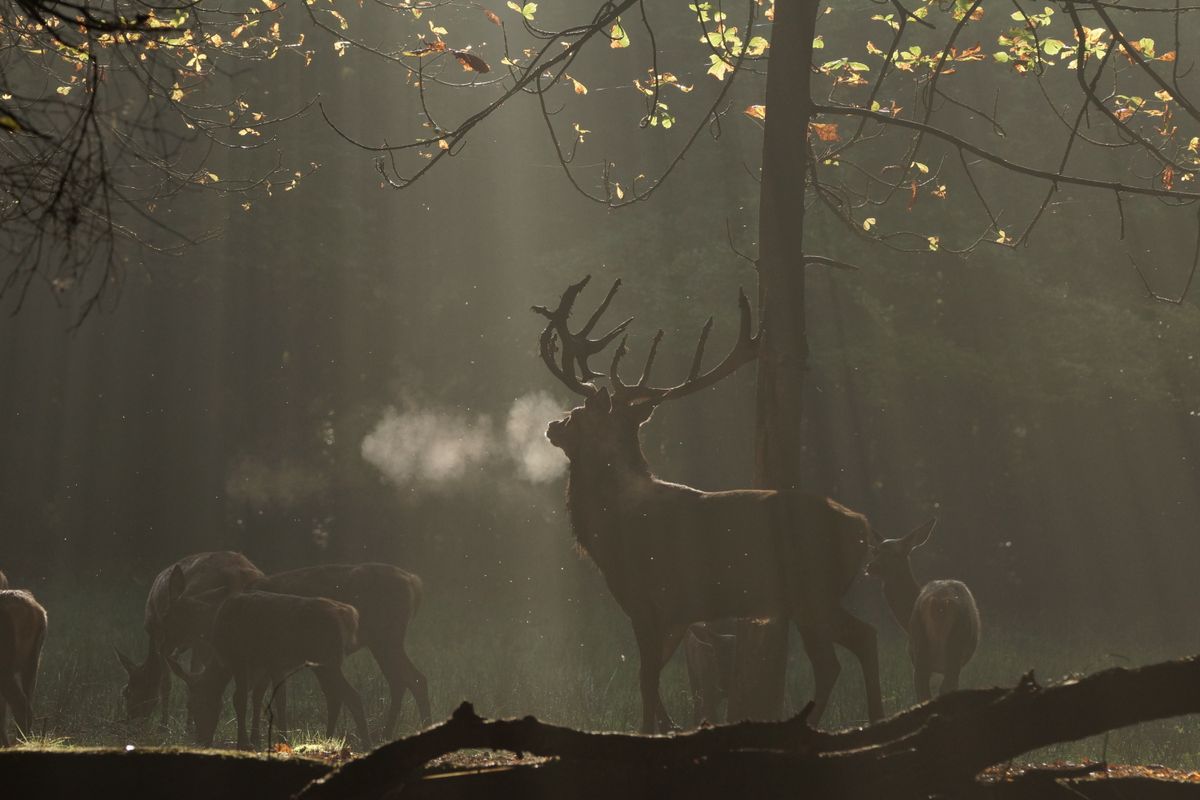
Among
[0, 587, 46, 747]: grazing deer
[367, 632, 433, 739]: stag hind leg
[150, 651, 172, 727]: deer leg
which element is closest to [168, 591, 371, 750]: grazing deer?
[150, 651, 172, 727]: deer leg

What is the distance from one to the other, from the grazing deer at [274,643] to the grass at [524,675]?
39cm

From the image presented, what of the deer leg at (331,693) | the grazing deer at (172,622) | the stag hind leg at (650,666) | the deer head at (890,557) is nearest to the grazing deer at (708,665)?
the deer head at (890,557)

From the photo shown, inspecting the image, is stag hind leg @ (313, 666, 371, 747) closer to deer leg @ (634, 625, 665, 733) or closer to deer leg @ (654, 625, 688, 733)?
deer leg @ (654, 625, 688, 733)

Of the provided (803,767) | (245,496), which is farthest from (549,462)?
(803,767)

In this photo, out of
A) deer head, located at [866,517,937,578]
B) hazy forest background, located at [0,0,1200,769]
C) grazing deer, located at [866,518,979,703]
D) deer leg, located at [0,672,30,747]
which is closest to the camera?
deer leg, located at [0,672,30,747]

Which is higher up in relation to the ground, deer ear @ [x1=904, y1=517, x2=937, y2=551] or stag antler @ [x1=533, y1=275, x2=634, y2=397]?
stag antler @ [x1=533, y1=275, x2=634, y2=397]

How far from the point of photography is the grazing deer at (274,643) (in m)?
10.5

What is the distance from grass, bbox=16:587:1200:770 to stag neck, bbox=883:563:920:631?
79 centimetres

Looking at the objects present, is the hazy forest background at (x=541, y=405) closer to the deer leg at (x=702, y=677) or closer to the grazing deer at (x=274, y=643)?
the deer leg at (x=702, y=677)

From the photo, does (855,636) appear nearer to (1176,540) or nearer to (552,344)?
(552,344)

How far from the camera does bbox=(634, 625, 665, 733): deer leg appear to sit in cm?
798

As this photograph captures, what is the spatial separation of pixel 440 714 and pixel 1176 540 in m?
12.7

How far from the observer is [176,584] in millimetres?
11922

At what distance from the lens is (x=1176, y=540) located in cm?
1850
